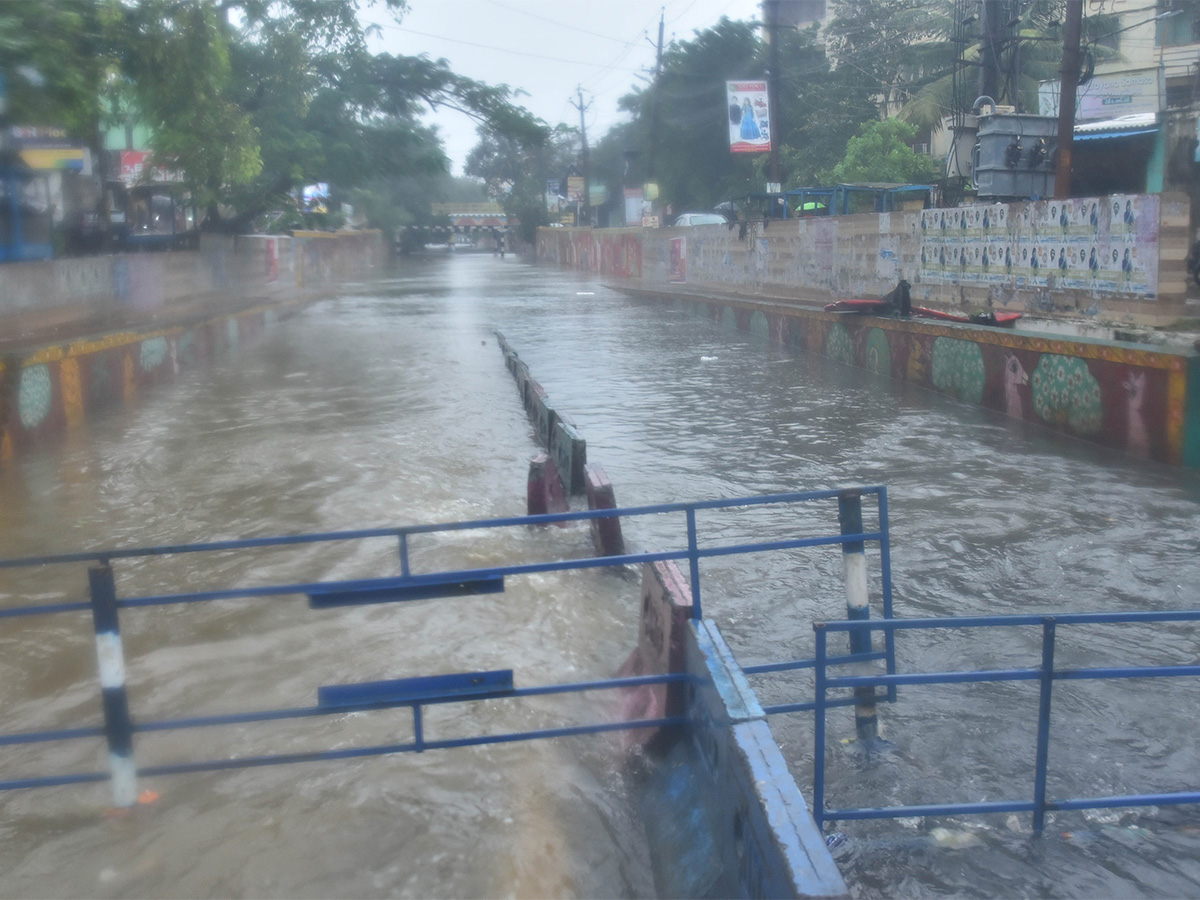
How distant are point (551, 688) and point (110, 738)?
154 cm

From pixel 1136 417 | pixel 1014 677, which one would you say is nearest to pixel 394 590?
pixel 1014 677

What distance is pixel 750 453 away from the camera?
34.8 ft

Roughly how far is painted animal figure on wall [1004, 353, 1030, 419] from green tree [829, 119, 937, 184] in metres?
25.3

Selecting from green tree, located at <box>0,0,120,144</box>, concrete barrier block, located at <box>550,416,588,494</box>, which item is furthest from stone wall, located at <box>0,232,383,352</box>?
concrete barrier block, located at <box>550,416,588,494</box>

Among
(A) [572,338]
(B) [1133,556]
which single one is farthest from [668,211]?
(B) [1133,556]

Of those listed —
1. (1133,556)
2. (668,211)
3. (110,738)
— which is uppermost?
(668,211)

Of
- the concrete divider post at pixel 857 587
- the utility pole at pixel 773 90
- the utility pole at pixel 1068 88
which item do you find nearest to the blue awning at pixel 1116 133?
the utility pole at pixel 1068 88

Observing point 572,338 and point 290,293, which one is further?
point 290,293

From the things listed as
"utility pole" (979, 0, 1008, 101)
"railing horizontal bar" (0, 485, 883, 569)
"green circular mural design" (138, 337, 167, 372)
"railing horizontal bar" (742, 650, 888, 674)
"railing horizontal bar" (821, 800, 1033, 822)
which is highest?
"utility pole" (979, 0, 1008, 101)

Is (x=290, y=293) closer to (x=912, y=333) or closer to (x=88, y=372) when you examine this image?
(x=88, y=372)

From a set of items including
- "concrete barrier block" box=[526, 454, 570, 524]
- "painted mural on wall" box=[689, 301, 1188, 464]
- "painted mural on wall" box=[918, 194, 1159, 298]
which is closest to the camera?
"concrete barrier block" box=[526, 454, 570, 524]

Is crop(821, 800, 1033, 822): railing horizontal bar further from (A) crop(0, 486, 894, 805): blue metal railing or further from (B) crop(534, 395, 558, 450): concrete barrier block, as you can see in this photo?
(B) crop(534, 395, 558, 450): concrete barrier block

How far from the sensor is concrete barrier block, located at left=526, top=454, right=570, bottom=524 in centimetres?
789

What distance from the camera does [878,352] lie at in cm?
1529
